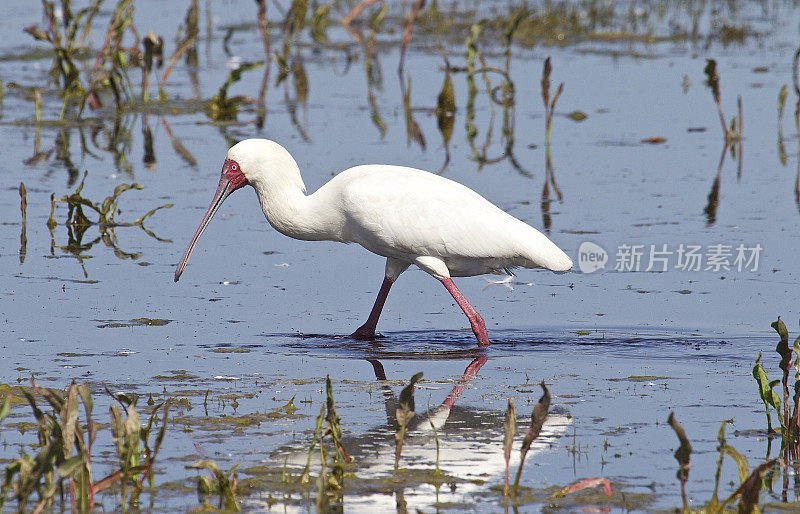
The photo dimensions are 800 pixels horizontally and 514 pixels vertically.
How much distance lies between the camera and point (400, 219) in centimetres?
767

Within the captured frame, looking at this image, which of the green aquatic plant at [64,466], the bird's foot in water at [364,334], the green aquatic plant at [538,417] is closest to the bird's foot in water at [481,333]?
the bird's foot in water at [364,334]

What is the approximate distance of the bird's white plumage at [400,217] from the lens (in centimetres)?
770

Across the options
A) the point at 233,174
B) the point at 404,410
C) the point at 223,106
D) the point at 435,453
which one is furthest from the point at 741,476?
the point at 223,106

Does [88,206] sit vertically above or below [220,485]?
above

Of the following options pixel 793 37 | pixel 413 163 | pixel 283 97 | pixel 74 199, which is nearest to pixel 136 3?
pixel 283 97

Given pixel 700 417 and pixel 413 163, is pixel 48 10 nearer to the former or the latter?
pixel 413 163

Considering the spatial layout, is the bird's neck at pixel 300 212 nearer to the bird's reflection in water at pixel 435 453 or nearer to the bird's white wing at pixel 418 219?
the bird's white wing at pixel 418 219

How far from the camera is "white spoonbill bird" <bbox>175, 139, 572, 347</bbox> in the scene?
770 centimetres

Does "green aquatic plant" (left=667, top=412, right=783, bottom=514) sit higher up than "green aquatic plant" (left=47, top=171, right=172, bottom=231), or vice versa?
"green aquatic plant" (left=47, top=171, right=172, bottom=231)

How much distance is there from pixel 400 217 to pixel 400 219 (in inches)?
0.5

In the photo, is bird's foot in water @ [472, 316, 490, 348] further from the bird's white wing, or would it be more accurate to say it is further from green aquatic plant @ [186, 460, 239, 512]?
green aquatic plant @ [186, 460, 239, 512]

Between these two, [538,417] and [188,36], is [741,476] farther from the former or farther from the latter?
[188,36]

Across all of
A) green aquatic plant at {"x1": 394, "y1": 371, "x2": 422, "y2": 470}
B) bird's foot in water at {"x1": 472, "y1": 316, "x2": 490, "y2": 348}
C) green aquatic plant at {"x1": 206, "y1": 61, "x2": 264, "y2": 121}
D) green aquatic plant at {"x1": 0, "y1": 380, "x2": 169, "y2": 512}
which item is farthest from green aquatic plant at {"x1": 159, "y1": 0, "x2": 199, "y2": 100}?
green aquatic plant at {"x1": 0, "y1": 380, "x2": 169, "y2": 512}

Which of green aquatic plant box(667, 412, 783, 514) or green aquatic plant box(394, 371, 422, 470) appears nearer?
green aquatic plant box(667, 412, 783, 514)
